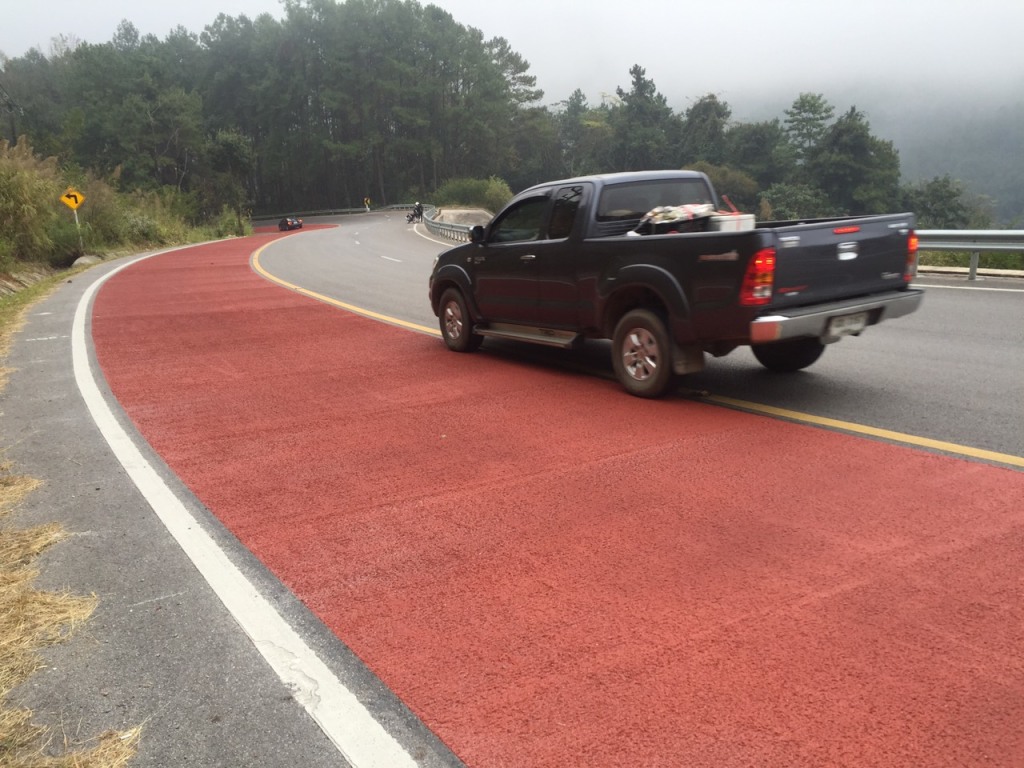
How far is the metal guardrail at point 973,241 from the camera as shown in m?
13.2

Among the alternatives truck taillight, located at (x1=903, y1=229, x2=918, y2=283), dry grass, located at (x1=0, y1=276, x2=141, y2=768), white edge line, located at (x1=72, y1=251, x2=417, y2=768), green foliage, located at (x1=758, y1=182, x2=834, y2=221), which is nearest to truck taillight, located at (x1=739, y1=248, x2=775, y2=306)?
truck taillight, located at (x1=903, y1=229, x2=918, y2=283)

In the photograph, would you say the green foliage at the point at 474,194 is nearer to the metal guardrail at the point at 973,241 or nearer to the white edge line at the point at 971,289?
the metal guardrail at the point at 973,241

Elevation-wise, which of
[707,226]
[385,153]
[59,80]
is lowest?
[707,226]

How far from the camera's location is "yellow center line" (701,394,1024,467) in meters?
5.27

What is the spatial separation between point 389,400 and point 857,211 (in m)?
89.3

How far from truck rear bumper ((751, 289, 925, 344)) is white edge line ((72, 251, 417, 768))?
4049 mm

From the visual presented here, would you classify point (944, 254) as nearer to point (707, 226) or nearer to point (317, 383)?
point (707, 226)

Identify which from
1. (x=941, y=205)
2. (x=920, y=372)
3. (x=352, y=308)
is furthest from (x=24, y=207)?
(x=941, y=205)

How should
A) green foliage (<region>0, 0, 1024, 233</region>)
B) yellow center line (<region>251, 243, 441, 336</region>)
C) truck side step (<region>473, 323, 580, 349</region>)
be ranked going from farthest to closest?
green foliage (<region>0, 0, 1024, 233</region>) < yellow center line (<region>251, 243, 441, 336</region>) < truck side step (<region>473, 323, 580, 349</region>)

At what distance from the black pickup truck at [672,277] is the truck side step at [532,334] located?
0.06ft

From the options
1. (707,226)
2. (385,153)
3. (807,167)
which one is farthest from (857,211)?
(707,226)

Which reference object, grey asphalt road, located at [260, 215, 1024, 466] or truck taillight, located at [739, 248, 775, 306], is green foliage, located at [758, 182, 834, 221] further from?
truck taillight, located at [739, 248, 775, 306]

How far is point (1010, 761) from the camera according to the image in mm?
2535

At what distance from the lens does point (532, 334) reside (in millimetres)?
8555
